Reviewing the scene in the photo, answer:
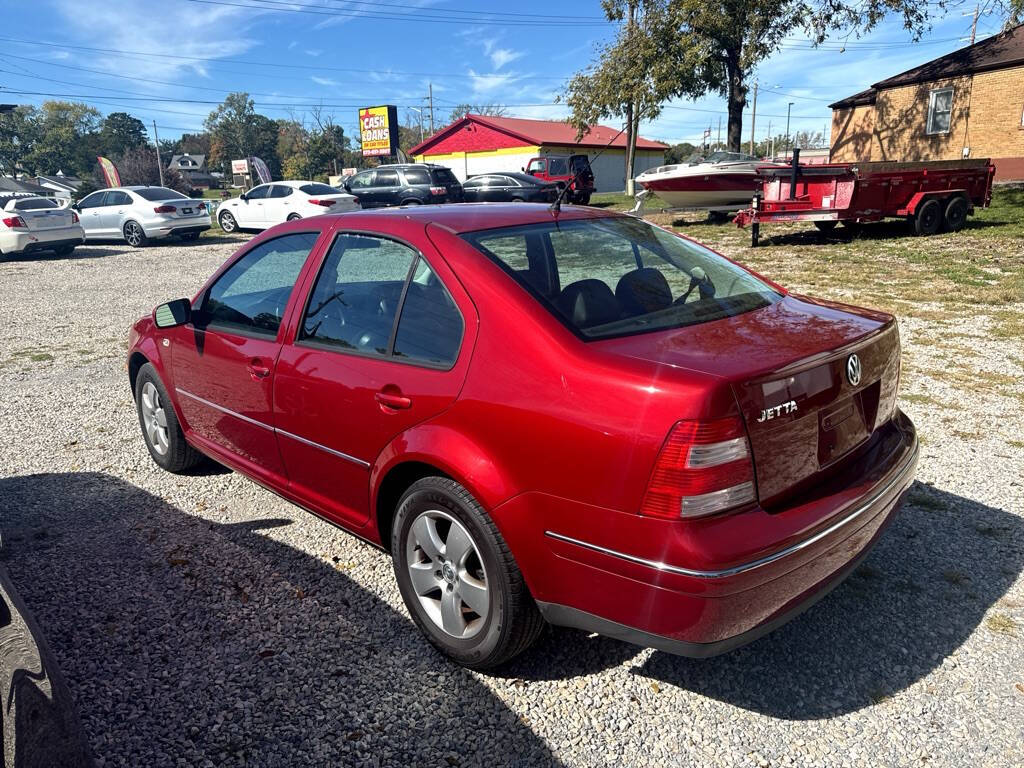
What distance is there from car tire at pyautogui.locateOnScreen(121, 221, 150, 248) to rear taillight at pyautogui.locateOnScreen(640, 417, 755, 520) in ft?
68.3

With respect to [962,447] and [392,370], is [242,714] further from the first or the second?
[962,447]

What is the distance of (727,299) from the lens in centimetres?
296

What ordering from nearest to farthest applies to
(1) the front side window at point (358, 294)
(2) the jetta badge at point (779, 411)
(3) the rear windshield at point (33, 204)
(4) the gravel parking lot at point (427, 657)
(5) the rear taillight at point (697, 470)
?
(5) the rear taillight at point (697, 470) < (2) the jetta badge at point (779, 411) < (4) the gravel parking lot at point (427, 657) < (1) the front side window at point (358, 294) < (3) the rear windshield at point (33, 204)

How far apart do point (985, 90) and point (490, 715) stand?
3111 centimetres

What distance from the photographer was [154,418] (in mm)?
4699

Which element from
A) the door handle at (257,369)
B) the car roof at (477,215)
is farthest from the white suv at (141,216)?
the car roof at (477,215)

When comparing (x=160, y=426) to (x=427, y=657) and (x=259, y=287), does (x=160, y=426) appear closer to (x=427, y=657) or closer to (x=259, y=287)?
(x=259, y=287)

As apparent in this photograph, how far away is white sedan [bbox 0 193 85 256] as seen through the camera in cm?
1730

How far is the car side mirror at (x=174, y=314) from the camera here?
389 cm

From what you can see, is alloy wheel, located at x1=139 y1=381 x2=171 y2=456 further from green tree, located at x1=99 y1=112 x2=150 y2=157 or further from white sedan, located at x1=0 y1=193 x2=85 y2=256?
green tree, located at x1=99 y1=112 x2=150 y2=157

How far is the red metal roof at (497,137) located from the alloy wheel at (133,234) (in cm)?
3113

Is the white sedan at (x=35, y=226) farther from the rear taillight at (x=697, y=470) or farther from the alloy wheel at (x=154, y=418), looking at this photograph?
the rear taillight at (x=697, y=470)

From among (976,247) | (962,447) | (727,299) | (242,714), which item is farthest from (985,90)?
(242,714)

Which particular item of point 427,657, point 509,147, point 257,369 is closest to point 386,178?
point 257,369
